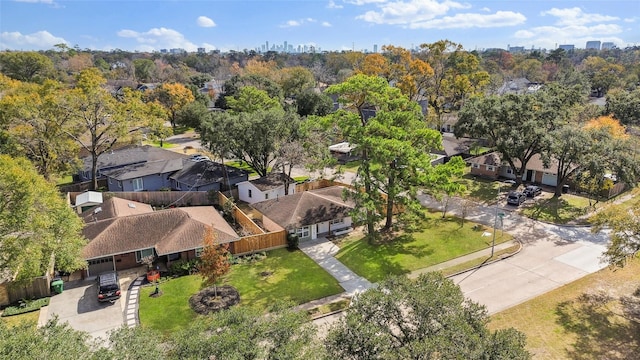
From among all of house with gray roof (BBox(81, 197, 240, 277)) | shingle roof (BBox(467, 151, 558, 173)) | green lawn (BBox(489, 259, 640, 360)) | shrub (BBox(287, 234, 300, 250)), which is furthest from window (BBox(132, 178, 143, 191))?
shingle roof (BBox(467, 151, 558, 173))

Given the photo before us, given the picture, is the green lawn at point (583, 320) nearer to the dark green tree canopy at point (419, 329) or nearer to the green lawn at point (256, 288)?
the dark green tree canopy at point (419, 329)

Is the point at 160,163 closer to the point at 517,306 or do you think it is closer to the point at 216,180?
the point at 216,180

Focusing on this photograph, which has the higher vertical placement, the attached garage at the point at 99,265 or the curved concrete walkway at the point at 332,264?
the attached garage at the point at 99,265

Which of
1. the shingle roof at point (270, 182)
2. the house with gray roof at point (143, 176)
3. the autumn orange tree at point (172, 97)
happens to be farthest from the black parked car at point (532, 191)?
the autumn orange tree at point (172, 97)

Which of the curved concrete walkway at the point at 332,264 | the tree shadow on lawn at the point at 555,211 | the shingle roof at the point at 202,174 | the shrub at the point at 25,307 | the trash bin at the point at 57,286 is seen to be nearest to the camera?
the shrub at the point at 25,307

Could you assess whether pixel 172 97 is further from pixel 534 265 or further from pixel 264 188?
pixel 534 265

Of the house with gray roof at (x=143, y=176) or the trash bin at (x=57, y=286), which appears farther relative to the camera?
the house with gray roof at (x=143, y=176)

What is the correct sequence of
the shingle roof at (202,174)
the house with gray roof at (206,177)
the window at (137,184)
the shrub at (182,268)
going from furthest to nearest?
the window at (137,184)
the shingle roof at (202,174)
the house with gray roof at (206,177)
the shrub at (182,268)

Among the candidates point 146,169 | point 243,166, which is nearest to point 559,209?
point 243,166
